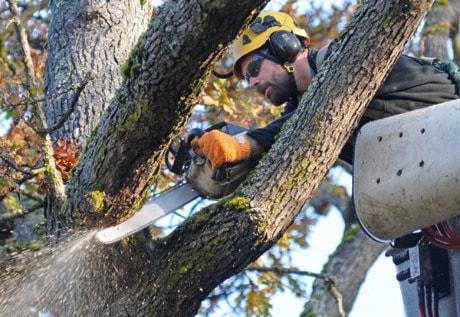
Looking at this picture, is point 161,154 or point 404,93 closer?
point 161,154

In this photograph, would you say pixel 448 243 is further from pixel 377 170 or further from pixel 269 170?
pixel 269 170

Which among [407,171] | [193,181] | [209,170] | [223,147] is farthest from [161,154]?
[407,171]

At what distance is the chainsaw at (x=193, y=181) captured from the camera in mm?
4336

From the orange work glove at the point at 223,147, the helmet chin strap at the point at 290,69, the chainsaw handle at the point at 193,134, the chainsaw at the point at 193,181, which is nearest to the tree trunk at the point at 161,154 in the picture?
the chainsaw at the point at 193,181

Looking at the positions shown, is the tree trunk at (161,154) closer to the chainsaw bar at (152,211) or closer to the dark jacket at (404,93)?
the chainsaw bar at (152,211)

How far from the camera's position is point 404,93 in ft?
14.5

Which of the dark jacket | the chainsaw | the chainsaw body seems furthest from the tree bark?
the dark jacket

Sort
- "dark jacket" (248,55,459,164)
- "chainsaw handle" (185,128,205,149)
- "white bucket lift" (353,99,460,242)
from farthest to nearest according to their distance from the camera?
"chainsaw handle" (185,128,205,149), "dark jacket" (248,55,459,164), "white bucket lift" (353,99,460,242)

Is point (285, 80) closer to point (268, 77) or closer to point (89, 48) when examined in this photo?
point (268, 77)

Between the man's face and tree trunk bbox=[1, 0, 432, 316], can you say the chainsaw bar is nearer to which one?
tree trunk bbox=[1, 0, 432, 316]

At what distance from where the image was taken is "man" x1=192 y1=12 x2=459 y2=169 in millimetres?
4312

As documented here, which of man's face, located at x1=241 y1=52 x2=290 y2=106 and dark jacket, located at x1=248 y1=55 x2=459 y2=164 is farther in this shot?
man's face, located at x1=241 y1=52 x2=290 y2=106

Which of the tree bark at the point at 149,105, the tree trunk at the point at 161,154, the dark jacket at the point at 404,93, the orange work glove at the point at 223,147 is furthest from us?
the dark jacket at the point at 404,93

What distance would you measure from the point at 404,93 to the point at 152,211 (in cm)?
123
